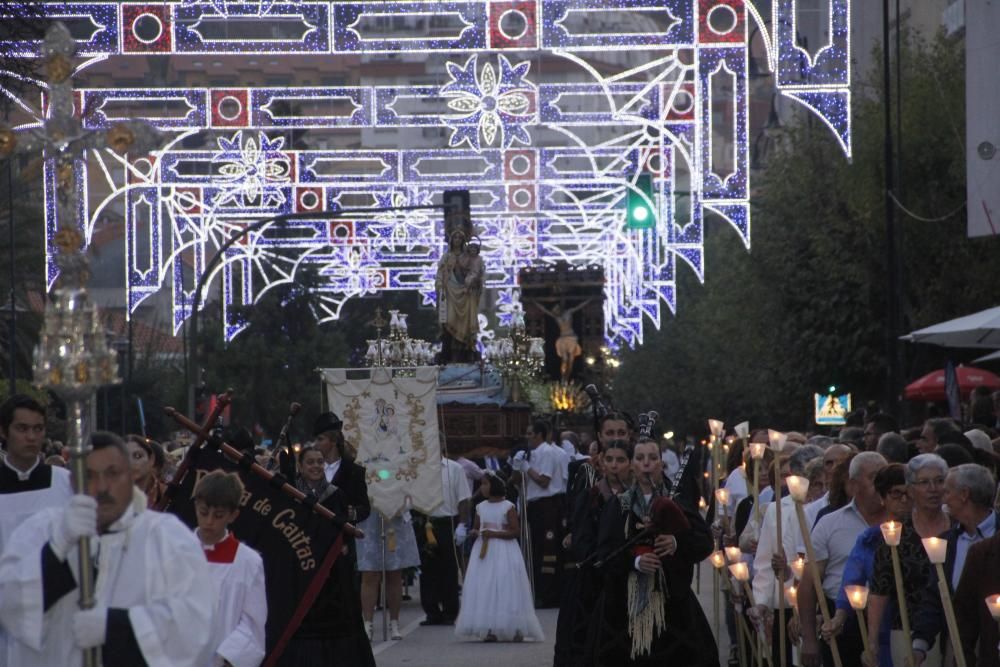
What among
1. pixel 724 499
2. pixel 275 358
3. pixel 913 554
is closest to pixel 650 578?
pixel 913 554

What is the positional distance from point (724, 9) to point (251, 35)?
40.1m

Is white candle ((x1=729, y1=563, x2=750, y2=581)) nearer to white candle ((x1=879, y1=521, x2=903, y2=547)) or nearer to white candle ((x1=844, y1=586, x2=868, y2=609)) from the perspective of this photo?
white candle ((x1=844, y1=586, x2=868, y2=609))

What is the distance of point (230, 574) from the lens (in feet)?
29.3

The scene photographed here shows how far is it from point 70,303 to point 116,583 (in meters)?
0.94

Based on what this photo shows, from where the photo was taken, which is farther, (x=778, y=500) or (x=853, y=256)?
(x=853, y=256)

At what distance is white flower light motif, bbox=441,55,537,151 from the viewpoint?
2919cm

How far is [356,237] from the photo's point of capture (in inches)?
1682

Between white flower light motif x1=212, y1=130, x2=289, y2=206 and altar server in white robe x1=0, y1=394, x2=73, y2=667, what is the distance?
2263cm

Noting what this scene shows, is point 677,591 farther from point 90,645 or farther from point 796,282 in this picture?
point 796,282

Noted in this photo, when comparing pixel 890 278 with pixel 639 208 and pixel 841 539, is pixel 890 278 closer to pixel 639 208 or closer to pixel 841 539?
pixel 639 208

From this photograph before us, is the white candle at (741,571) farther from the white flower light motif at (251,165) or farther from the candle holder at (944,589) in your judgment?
the white flower light motif at (251,165)

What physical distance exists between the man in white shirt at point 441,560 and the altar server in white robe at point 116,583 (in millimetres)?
13999

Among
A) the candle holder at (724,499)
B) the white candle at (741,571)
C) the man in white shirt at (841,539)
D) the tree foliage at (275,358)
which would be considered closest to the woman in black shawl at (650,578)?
the man in white shirt at (841,539)

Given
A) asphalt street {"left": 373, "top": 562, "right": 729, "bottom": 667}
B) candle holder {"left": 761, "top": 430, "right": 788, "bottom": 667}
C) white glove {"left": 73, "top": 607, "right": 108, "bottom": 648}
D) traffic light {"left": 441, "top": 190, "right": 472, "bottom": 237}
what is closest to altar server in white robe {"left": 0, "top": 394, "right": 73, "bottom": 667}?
white glove {"left": 73, "top": 607, "right": 108, "bottom": 648}
